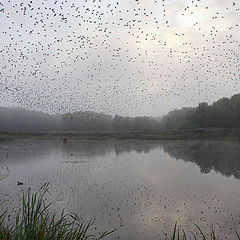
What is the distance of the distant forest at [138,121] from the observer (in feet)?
263

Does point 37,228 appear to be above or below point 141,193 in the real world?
above

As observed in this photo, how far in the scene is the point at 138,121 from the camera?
419 ft

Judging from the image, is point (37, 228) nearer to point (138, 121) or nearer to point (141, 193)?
point (141, 193)

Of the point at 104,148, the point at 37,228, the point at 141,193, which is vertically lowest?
the point at 141,193

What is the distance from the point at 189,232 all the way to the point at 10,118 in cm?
14232

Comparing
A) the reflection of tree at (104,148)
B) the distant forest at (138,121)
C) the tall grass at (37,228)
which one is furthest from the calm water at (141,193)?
the distant forest at (138,121)

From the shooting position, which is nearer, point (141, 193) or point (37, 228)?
point (37, 228)

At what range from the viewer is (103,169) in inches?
975

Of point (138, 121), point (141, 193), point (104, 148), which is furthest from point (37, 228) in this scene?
point (138, 121)

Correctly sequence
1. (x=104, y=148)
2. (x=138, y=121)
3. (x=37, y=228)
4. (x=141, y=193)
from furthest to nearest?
1. (x=138, y=121)
2. (x=104, y=148)
3. (x=141, y=193)
4. (x=37, y=228)

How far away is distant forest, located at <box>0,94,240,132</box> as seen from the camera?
263 feet

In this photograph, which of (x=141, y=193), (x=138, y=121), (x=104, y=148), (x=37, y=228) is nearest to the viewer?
(x=37, y=228)

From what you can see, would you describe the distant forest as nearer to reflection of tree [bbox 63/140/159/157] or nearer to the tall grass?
reflection of tree [bbox 63/140/159/157]

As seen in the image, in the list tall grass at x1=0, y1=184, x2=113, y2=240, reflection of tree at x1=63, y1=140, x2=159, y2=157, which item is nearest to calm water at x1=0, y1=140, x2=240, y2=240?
tall grass at x1=0, y1=184, x2=113, y2=240
